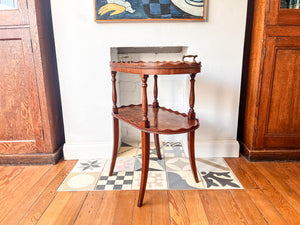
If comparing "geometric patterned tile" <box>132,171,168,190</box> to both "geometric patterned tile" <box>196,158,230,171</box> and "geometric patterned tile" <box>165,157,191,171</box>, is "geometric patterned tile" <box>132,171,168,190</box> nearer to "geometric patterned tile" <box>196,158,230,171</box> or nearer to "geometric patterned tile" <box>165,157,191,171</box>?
"geometric patterned tile" <box>165,157,191,171</box>

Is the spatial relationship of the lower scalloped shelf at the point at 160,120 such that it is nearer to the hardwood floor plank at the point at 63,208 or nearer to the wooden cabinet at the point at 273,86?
the hardwood floor plank at the point at 63,208

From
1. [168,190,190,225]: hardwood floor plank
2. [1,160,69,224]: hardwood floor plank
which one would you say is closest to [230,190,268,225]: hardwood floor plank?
[168,190,190,225]: hardwood floor plank

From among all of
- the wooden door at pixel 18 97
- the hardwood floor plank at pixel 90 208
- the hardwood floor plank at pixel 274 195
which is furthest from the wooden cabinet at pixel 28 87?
the hardwood floor plank at pixel 274 195

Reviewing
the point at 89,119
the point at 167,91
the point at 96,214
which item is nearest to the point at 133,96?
the point at 167,91

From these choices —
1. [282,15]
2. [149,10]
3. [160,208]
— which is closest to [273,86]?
[282,15]

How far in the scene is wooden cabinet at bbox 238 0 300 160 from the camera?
1.79 meters

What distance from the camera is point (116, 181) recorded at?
5.69 ft

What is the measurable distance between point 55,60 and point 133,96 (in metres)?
0.81

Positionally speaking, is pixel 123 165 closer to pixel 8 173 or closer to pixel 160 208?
pixel 160 208

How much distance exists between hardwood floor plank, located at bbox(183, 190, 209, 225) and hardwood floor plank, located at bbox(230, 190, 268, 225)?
24 centimetres

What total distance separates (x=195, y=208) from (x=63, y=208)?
2.72 feet

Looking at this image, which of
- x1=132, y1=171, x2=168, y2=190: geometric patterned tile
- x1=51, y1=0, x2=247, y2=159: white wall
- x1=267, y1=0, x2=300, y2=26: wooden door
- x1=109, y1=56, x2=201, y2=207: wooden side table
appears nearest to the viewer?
x1=109, y1=56, x2=201, y2=207: wooden side table

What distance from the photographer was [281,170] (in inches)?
74.0

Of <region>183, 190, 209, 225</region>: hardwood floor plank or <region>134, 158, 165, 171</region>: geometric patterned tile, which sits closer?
<region>183, 190, 209, 225</region>: hardwood floor plank
